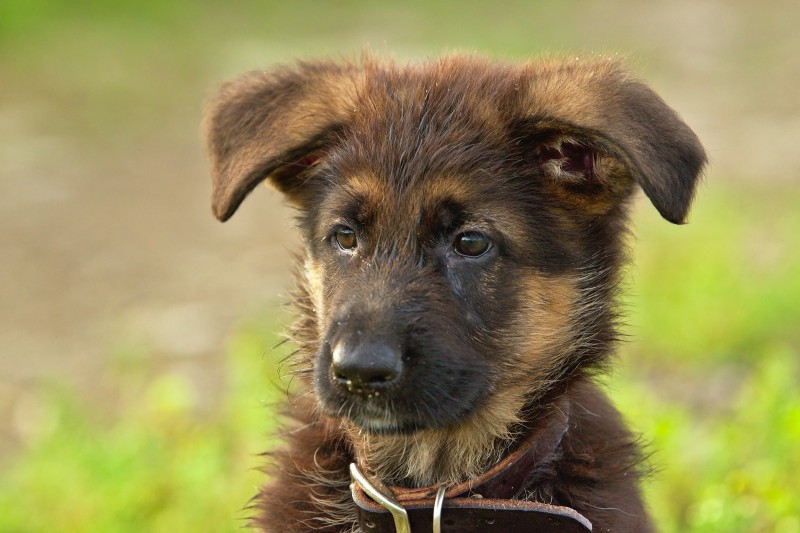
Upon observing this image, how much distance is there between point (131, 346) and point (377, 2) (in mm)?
9885

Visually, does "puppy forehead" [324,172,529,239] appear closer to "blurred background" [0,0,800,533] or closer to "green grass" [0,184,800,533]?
"blurred background" [0,0,800,533]

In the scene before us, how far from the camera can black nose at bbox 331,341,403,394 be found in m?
3.47

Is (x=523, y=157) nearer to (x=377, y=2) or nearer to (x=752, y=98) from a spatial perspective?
(x=752, y=98)

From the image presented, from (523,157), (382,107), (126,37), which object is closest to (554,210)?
(523,157)

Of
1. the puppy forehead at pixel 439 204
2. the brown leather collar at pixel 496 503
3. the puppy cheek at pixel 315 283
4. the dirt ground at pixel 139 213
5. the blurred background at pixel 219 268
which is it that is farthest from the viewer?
the dirt ground at pixel 139 213

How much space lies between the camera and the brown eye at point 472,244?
3.76 m

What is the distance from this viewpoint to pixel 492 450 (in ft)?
13.1

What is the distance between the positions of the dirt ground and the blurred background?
0.03 m

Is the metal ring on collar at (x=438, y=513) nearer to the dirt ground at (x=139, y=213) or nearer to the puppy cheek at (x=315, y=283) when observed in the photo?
the puppy cheek at (x=315, y=283)

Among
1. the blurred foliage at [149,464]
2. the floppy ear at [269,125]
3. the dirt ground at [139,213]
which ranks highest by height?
the floppy ear at [269,125]

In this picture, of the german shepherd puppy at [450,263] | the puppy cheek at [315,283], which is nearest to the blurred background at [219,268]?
the german shepherd puppy at [450,263]

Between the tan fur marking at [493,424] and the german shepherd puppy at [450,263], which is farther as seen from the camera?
the tan fur marking at [493,424]

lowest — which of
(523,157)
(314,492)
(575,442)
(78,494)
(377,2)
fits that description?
(78,494)

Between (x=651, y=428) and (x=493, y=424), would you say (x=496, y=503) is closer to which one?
(x=493, y=424)
